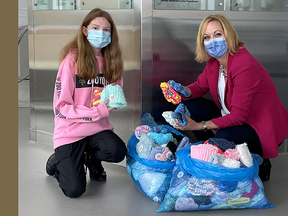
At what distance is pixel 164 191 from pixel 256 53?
135 cm

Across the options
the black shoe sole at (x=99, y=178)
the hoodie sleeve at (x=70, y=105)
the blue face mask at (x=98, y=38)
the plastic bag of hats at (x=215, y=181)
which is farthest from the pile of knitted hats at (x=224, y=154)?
the blue face mask at (x=98, y=38)

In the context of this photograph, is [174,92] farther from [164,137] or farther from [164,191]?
[164,191]

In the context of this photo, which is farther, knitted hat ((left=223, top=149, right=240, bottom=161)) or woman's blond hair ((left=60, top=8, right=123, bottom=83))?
woman's blond hair ((left=60, top=8, right=123, bottom=83))

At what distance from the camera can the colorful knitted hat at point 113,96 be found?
197 cm

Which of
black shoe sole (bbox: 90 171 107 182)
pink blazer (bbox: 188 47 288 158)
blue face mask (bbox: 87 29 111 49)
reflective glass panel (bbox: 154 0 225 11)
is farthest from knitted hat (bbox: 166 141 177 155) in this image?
reflective glass panel (bbox: 154 0 225 11)

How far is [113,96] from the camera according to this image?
1.98m

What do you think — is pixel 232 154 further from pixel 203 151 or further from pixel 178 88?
pixel 178 88

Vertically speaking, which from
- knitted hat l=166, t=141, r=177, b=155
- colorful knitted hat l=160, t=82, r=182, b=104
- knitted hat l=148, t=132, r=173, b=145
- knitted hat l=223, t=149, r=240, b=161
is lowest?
knitted hat l=166, t=141, r=177, b=155

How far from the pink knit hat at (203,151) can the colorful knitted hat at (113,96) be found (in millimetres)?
490

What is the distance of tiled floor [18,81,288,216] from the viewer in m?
1.80

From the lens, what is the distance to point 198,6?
2473 mm

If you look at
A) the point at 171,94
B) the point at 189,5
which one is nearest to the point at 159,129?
the point at 171,94

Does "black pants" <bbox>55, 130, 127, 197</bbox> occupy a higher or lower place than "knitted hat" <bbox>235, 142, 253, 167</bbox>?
lower

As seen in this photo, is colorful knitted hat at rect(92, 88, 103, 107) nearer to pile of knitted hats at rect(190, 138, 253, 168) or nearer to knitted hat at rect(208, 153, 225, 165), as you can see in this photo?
pile of knitted hats at rect(190, 138, 253, 168)
